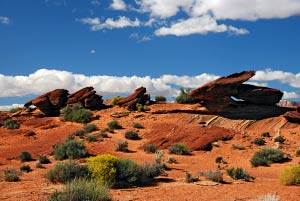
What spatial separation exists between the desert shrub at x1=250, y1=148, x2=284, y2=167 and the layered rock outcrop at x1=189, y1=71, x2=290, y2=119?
14146 millimetres

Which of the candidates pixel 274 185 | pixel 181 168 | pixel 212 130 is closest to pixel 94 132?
pixel 212 130

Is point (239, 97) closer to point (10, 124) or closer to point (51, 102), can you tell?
point (51, 102)

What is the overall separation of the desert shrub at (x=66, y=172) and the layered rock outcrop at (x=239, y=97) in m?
26.3

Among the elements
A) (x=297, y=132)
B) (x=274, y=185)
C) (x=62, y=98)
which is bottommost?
(x=274, y=185)

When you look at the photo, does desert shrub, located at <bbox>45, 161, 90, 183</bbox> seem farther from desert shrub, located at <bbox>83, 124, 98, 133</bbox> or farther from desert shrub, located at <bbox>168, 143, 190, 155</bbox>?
desert shrub, located at <bbox>83, 124, 98, 133</bbox>

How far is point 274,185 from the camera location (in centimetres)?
1800

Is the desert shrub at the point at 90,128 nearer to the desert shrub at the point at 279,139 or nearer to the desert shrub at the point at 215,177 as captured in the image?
the desert shrub at the point at 279,139

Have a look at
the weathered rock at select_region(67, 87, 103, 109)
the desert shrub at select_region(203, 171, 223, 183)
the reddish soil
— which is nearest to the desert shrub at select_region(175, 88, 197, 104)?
the reddish soil

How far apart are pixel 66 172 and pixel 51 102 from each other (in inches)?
1352

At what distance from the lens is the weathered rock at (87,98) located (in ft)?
A: 166

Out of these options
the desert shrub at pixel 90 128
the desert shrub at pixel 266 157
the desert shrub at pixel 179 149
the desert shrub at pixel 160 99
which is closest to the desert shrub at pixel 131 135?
the desert shrub at pixel 90 128

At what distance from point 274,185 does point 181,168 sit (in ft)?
23.5

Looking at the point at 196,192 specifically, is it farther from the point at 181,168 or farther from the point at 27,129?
the point at 27,129

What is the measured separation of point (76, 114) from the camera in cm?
4528
